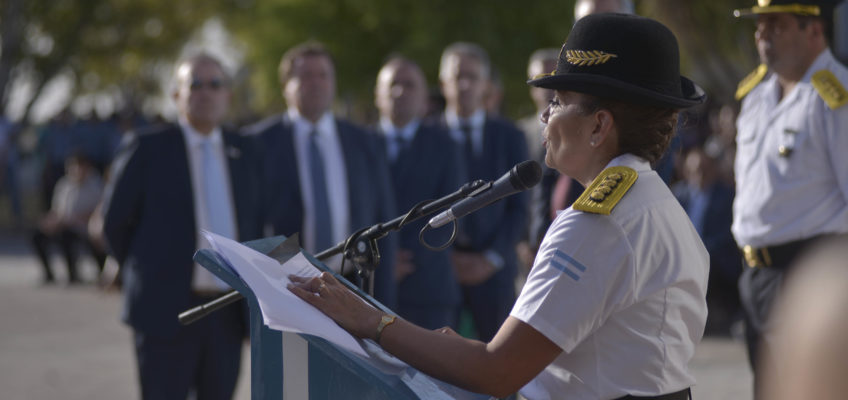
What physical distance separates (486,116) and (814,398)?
583 cm

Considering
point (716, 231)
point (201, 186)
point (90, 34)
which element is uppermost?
point (201, 186)

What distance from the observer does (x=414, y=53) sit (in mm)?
27078

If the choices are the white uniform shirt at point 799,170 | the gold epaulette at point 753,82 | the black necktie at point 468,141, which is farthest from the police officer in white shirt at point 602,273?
the black necktie at point 468,141

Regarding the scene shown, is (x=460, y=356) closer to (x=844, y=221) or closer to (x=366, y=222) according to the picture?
(x=844, y=221)

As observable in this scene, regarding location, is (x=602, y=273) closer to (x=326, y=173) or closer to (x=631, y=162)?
(x=631, y=162)

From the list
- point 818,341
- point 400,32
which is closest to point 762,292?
point 818,341

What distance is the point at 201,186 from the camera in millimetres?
5336

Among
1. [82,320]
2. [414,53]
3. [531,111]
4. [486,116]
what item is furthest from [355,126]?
[531,111]

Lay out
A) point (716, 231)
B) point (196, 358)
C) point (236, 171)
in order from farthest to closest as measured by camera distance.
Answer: point (716, 231) → point (236, 171) → point (196, 358)

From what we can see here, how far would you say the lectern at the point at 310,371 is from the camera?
7.79ft

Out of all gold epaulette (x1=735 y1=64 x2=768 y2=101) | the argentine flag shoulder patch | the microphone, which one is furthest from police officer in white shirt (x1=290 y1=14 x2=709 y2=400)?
gold epaulette (x1=735 y1=64 x2=768 y2=101)

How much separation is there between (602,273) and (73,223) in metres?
13.6

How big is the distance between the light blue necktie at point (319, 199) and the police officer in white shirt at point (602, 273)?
10.7 ft

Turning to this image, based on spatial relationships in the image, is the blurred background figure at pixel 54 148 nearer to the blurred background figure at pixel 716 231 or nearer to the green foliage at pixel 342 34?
the green foliage at pixel 342 34
